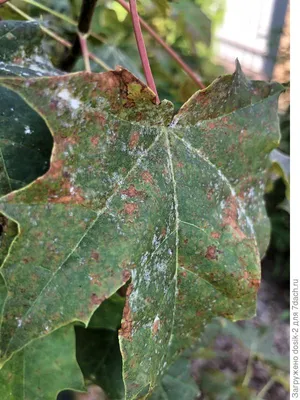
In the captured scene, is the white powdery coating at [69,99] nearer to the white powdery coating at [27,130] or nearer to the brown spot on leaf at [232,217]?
the white powdery coating at [27,130]

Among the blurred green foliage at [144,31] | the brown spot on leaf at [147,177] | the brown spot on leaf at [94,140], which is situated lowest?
the brown spot on leaf at [147,177]

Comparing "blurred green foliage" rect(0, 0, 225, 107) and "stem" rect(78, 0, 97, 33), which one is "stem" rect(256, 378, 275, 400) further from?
"stem" rect(78, 0, 97, 33)

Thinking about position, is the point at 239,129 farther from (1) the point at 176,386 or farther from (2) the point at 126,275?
(1) the point at 176,386

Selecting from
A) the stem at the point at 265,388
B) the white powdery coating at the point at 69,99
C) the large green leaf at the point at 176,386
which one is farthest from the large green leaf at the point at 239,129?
the stem at the point at 265,388

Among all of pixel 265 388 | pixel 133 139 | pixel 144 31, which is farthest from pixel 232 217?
pixel 265 388

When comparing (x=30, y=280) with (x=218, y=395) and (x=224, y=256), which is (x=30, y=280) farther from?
(x=218, y=395)

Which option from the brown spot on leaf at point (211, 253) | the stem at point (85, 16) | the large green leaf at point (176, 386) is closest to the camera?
the brown spot on leaf at point (211, 253)
